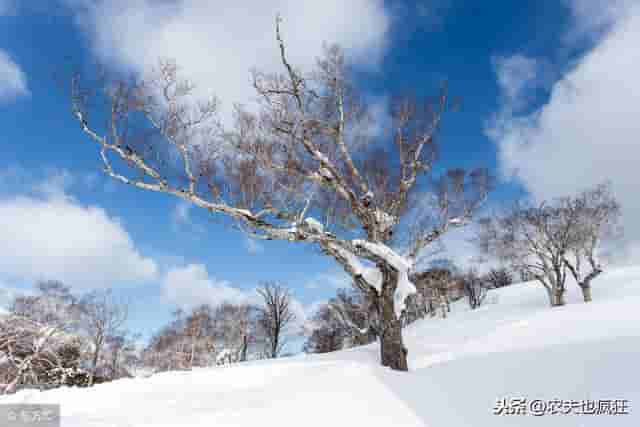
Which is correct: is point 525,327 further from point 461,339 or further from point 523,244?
point 523,244

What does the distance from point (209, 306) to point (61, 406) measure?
29506 millimetres

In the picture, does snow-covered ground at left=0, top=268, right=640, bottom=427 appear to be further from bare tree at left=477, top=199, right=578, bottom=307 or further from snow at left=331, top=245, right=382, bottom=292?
bare tree at left=477, top=199, right=578, bottom=307

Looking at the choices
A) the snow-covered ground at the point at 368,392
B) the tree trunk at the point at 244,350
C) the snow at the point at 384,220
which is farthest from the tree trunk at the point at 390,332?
the tree trunk at the point at 244,350

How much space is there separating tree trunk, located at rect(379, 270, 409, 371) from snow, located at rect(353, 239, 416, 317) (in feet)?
0.43

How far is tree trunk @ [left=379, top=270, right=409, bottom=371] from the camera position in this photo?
7.59 meters

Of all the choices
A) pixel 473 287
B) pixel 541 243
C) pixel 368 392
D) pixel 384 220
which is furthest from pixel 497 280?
pixel 368 392

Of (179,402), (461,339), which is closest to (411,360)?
(461,339)

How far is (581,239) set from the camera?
18969 millimetres

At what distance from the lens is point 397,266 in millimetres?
7785

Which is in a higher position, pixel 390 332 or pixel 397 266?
pixel 397 266

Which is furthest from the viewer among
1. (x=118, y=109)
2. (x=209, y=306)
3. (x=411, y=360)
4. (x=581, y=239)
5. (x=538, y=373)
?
(x=209, y=306)

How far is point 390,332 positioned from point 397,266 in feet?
5.30

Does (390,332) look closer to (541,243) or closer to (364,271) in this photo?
(364,271)

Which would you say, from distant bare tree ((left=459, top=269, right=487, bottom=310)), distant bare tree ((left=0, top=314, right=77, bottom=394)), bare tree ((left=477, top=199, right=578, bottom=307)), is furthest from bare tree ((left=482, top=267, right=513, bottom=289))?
distant bare tree ((left=0, top=314, right=77, bottom=394))
